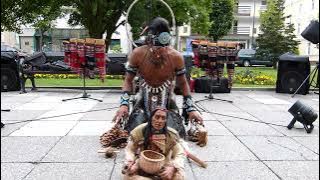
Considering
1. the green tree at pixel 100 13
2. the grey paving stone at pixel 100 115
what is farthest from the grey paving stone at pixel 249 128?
the green tree at pixel 100 13

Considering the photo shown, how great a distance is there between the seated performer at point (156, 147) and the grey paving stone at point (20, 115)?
4.74 m

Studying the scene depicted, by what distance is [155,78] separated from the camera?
4812 mm

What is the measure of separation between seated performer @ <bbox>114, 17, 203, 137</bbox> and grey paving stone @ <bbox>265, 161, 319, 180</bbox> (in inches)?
49.1

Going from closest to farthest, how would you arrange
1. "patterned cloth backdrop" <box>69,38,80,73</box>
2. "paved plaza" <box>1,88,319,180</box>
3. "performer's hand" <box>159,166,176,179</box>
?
"performer's hand" <box>159,166,176,179</box> < "paved plaza" <box>1,88,319,180</box> < "patterned cloth backdrop" <box>69,38,80,73</box>

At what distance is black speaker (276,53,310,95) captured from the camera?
41.6 feet

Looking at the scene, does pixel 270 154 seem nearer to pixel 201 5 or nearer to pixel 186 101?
pixel 186 101

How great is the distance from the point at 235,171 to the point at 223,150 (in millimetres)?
968

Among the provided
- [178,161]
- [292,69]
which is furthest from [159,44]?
[292,69]

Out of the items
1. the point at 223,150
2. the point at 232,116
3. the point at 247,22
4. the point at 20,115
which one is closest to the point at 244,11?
the point at 247,22

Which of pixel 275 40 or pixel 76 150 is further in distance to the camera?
pixel 275 40

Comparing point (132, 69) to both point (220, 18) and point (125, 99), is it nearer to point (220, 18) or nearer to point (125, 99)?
point (125, 99)

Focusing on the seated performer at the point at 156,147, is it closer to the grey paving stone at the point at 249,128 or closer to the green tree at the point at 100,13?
the grey paving stone at the point at 249,128

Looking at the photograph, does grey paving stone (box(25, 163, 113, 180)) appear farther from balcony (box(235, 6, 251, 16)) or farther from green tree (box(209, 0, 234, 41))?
balcony (box(235, 6, 251, 16))

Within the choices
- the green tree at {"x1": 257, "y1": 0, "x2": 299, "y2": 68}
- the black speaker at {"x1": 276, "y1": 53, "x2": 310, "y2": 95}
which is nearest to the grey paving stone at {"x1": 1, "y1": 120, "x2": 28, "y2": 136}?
the black speaker at {"x1": 276, "y1": 53, "x2": 310, "y2": 95}
